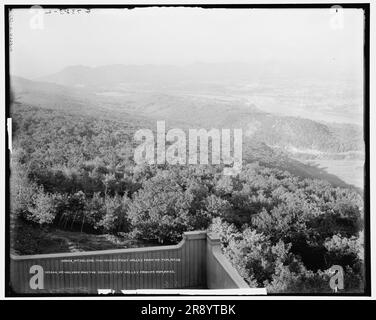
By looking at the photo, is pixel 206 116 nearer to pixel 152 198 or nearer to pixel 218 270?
pixel 152 198

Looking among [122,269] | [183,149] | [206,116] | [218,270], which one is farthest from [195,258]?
[206,116]

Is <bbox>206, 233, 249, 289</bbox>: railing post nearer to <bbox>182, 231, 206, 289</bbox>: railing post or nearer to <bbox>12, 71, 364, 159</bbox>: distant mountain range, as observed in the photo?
<bbox>182, 231, 206, 289</bbox>: railing post

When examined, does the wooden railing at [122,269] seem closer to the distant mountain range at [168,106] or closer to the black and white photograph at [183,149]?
the black and white photograph at [183,149]

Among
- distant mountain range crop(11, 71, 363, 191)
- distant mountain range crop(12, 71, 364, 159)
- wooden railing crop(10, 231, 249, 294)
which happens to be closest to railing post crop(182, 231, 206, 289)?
wooden railing crop(10, 231, 249, 294)

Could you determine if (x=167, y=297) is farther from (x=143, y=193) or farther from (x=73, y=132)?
(x=73, y=132)

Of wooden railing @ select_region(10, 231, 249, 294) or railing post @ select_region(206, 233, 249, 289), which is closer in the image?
railing post @ select_region(206, 233, 249, 289)
